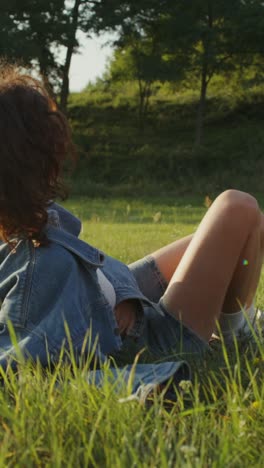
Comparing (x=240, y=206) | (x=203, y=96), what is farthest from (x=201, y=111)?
(x=240, y=206)

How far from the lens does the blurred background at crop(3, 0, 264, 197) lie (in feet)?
81.7

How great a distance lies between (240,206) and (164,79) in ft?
77.7

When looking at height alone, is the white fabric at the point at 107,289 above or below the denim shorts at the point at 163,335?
above

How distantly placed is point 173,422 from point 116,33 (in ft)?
86.5

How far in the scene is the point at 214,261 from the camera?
9.16 feet

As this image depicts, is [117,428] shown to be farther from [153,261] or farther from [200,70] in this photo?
[200,70]

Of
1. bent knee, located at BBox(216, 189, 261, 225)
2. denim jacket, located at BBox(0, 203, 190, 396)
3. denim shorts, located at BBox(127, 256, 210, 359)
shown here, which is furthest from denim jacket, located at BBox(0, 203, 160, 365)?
bent knee, located at BBox(216, 189, 261, 225)

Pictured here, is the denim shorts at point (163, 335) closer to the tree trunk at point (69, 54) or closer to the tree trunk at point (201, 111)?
the tree trunk at point (69, 54)

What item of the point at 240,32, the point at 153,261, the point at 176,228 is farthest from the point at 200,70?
the point at 153,261

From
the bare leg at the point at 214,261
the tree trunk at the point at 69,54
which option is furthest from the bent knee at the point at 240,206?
the tree trunk at the point at 69,54

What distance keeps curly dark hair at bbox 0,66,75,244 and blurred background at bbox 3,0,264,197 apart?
20295mm

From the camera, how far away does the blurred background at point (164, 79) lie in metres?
24.9

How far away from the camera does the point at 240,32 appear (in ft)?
87.1

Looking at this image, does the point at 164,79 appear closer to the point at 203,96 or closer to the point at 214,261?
the point at 203,96
